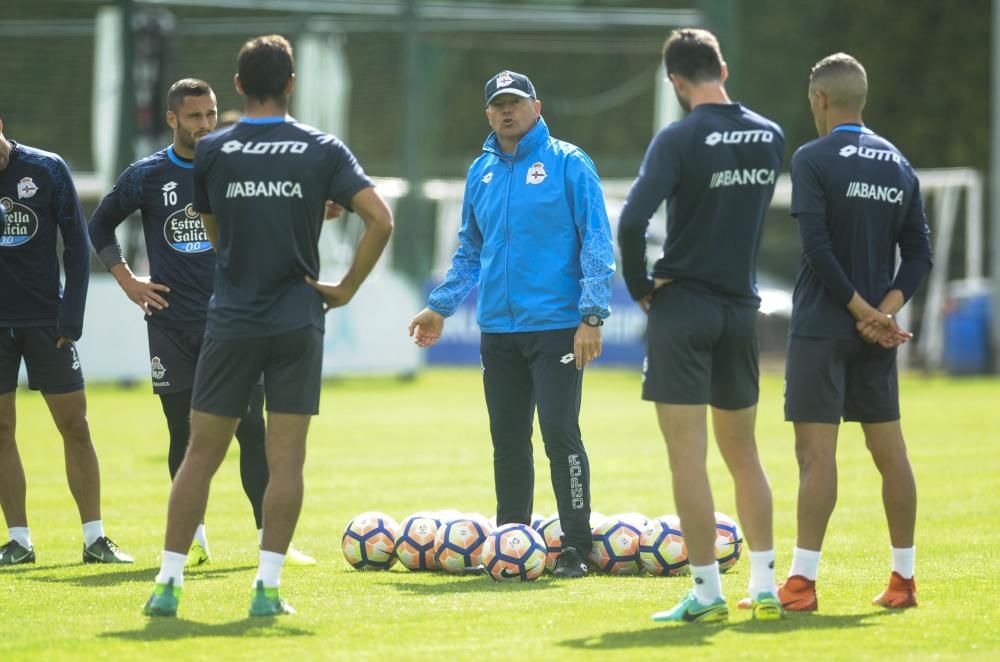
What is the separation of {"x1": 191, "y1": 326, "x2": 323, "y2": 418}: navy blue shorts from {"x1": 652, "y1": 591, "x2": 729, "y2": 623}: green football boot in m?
1.76

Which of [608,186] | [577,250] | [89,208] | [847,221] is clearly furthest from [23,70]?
[847,221]

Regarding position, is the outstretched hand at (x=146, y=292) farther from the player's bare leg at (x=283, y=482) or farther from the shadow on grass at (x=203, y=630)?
the shadow on grass at (x=203, y=630)

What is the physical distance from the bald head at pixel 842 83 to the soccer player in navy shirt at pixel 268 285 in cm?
206

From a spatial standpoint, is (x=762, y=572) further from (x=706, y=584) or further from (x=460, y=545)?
(x=460, y=545)

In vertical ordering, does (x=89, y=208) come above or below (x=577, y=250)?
above

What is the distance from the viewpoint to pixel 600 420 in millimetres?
18656

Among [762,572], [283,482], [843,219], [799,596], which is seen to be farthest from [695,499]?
[283,482]

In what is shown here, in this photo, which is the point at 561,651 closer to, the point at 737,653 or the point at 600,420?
the point at 737,653

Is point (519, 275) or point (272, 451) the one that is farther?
point (519, 275)

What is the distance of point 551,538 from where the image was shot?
8.23m

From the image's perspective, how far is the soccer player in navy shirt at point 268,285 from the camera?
6445mm

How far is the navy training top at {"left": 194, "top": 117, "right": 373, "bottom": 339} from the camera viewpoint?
253 inches

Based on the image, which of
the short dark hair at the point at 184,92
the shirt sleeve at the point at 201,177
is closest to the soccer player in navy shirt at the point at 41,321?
the short dark hair at the point at 184,92

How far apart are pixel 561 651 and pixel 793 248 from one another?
33.2m
